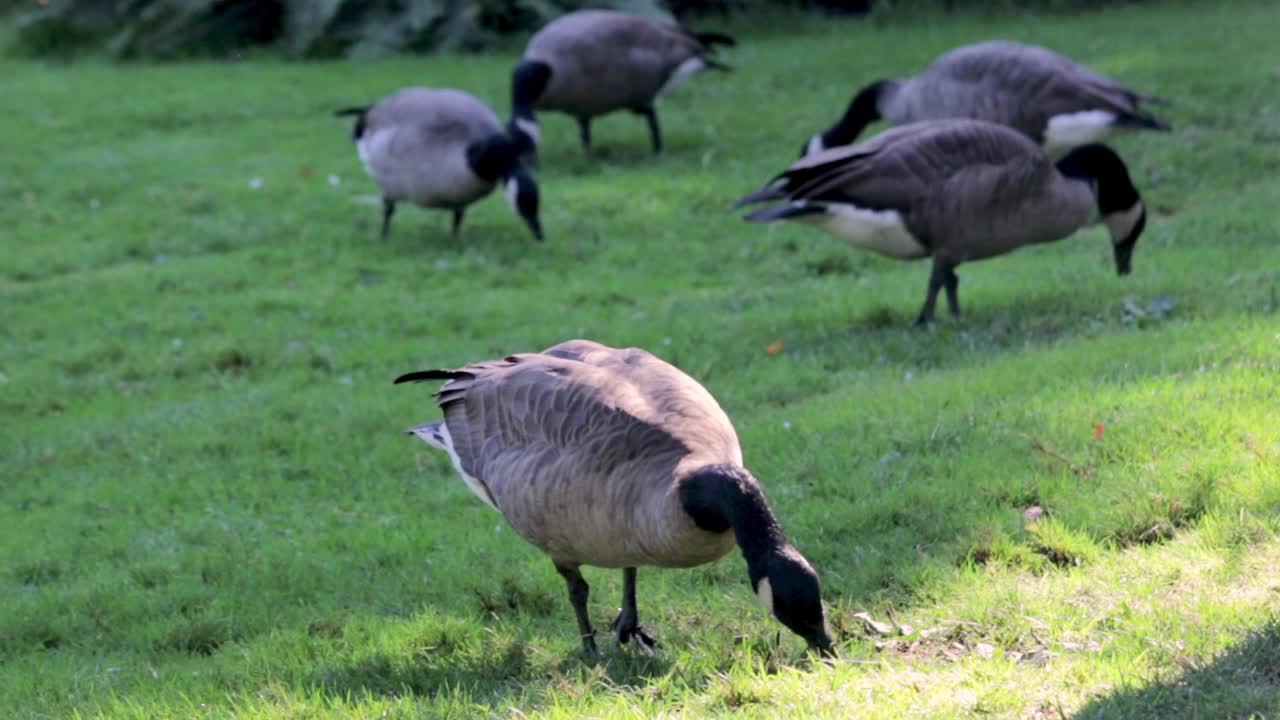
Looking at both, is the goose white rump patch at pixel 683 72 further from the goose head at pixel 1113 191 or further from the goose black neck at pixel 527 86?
the goose head at pixel 1113 191

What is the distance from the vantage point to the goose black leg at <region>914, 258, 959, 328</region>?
27.7ft

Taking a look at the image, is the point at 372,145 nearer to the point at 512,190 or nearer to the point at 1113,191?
the point at 512,190

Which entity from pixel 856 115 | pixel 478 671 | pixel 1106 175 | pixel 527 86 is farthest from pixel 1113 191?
pixel 527 86

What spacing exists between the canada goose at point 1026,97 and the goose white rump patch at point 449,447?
7.12 metres

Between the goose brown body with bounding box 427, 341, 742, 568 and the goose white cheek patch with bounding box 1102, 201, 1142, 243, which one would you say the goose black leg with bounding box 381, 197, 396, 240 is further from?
the goose brown body with bounding box 427, 341, 742, 568

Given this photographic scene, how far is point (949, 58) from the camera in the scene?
1192 centimetres

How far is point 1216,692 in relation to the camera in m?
3.86

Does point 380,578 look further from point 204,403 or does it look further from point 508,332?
point 508,332

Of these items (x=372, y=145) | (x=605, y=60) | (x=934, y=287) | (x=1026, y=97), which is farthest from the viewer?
(x=605, y=60)

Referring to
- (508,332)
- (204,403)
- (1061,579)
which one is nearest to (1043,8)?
(508,332)

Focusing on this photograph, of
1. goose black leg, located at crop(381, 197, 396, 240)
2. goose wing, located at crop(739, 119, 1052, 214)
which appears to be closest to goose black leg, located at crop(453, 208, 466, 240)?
goose black leg, located at crop(381, 197, 396, 240)

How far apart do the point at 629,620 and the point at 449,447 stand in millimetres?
961

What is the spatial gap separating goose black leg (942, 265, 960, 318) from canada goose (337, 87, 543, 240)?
14.0 feet

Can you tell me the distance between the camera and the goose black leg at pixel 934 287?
844 cm
